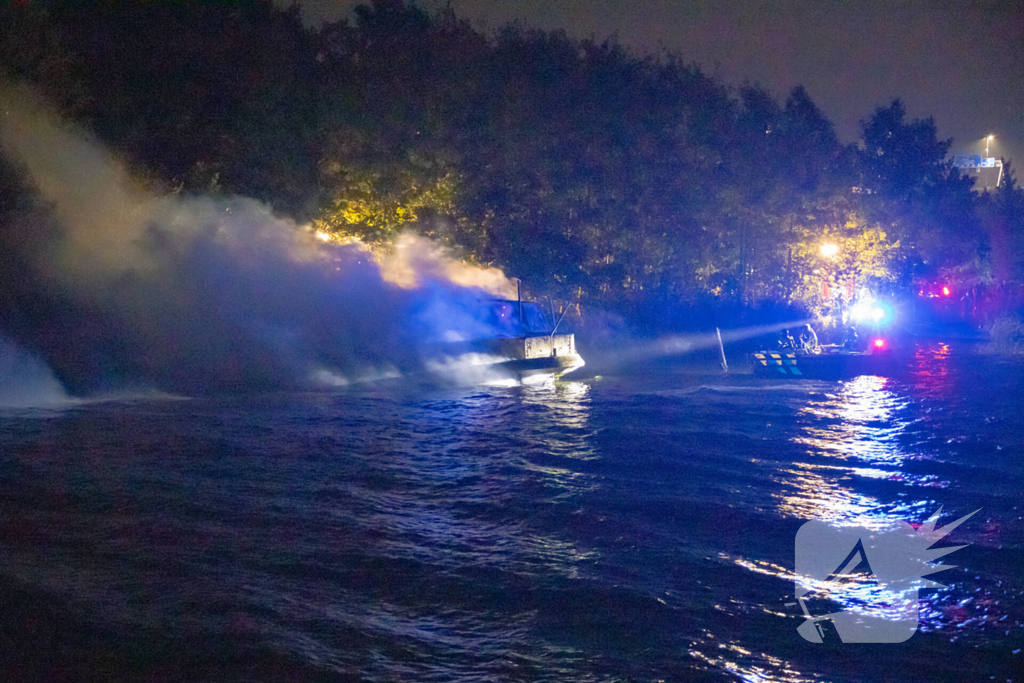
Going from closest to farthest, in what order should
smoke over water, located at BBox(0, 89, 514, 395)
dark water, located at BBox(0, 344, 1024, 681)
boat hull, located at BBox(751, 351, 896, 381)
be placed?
dark water, located at BBox(0, 344, 1024, 681) → smoke over water, located at BBox(0, 89, 514, 395) → boat hull, located at BBox(751, 351, 896, 381)

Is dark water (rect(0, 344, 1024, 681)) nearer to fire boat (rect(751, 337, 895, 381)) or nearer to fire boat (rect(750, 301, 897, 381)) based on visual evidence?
fire boat (rect(751, 337, 895, 381))

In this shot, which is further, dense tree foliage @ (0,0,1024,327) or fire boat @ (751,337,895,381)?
dense tree foliage @ (0,0,1024,327)

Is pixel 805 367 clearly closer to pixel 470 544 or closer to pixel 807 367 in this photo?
pixel 807 367

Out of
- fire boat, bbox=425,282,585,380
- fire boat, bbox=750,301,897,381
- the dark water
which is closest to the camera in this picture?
the dark water

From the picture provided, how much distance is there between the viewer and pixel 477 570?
606cm

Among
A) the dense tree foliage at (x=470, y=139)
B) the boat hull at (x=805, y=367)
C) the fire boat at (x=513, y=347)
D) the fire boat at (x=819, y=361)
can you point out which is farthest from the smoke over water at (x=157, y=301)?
the fire boat at (x=819, y=361)

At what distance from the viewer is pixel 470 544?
21.9 ft

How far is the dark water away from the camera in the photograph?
4.59m

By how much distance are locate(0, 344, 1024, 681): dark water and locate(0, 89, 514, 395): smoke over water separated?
534cm

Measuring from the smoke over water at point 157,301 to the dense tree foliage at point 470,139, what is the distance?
52.0 inches

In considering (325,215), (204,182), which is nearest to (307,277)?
(325,215)

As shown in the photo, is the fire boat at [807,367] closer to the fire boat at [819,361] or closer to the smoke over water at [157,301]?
the fire boat at [819,361]

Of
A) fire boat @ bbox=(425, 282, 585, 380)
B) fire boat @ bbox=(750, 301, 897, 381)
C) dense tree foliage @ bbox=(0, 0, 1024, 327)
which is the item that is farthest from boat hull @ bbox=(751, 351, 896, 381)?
dense tree foliage @ bbox=(0, 0, 1024, 327)

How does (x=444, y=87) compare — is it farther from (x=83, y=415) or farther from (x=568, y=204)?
(x=83, y=415)
